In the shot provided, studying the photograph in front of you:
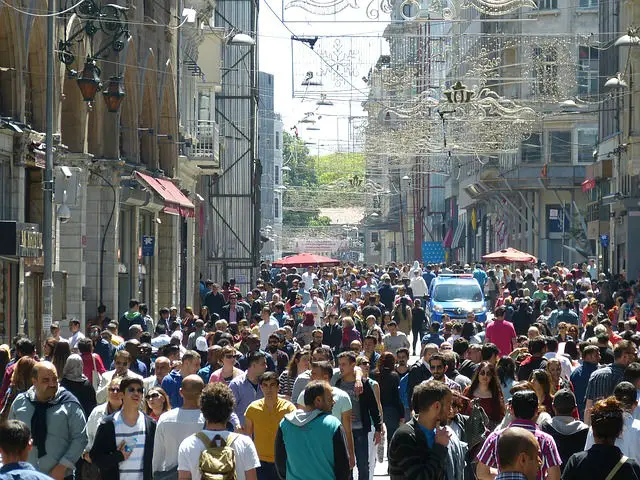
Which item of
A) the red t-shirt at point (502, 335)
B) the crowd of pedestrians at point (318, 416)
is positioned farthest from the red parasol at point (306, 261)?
the crowd of pedestrians at point (318, 416)

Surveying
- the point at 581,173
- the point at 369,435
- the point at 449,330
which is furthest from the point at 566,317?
the point at 581,173

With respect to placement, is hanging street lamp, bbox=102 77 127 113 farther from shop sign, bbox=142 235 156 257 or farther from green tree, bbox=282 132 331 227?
green tree, bbox=282 132 331 227

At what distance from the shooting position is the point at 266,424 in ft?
37.2

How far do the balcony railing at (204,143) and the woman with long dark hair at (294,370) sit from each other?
95.8ft

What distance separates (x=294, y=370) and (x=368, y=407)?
4.91ft

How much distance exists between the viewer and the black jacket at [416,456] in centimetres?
850

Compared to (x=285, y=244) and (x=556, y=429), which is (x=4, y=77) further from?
(x=285, y=244)

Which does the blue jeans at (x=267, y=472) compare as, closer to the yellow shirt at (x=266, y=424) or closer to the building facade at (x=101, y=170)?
the yellow shirt at (x=266, y=424)

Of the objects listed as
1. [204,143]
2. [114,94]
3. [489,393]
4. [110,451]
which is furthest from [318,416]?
[204,143]

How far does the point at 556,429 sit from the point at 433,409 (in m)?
2.46

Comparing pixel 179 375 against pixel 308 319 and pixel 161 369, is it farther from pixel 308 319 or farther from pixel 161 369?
pixel 308 319

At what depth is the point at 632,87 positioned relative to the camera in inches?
1847

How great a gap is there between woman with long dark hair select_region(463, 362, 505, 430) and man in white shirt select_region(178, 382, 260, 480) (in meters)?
3.87

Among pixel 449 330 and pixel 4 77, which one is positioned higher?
pixel 4 77
